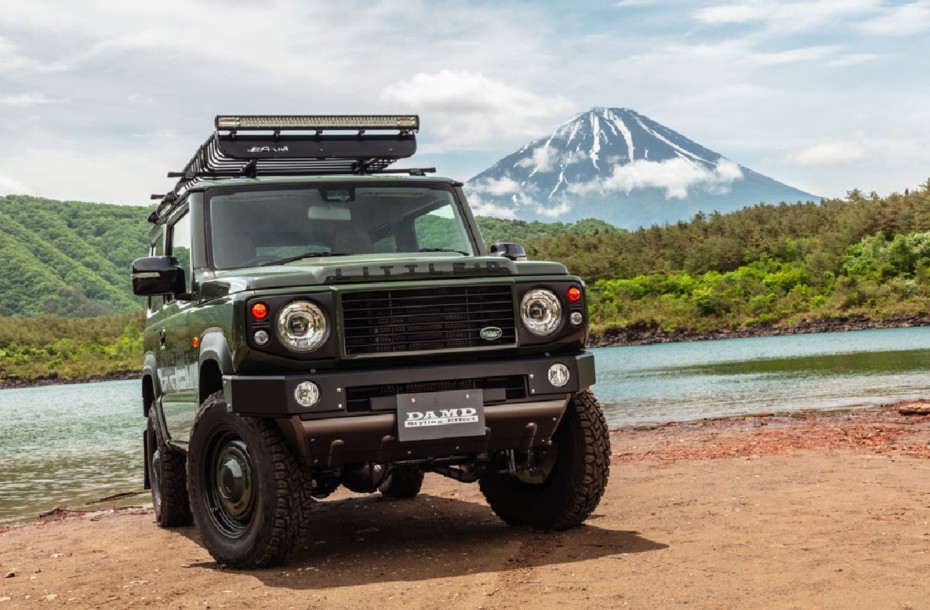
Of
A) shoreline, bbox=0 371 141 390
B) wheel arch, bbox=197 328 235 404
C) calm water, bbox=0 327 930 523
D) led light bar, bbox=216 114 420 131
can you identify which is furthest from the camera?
shoreline, bbox=0 371 141 390

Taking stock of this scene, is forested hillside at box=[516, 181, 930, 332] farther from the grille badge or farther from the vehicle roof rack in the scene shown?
the grille badge

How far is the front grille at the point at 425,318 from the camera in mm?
6688

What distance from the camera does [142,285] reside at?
7734 mm

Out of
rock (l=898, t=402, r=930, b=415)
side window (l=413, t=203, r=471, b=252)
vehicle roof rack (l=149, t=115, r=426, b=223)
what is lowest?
rock (l=898, t=402, r=930, b=415)

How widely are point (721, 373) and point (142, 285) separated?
3797cm

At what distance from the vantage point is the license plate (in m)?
6.64

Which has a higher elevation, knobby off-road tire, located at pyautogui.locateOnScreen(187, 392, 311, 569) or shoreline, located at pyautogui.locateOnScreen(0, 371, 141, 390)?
knobby off-road tire, located at pyautogui.locateOnScreen(187, 392, 311, 569)

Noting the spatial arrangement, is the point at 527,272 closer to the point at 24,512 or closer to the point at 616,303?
the point at 24,512

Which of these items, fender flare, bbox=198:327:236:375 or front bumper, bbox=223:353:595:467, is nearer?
front bumper, bbox=223:353:595:467

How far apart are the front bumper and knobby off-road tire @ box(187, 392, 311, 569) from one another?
178 mm

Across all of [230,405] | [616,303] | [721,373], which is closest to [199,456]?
[230,405]

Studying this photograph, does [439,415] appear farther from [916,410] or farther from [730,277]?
[730,277]

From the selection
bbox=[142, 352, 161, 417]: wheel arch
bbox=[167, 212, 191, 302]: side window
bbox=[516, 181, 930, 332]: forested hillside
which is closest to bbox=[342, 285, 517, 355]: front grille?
bbox=[167, 212, 191, 302]: side window

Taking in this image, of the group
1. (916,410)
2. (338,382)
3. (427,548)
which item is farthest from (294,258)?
(916,410)
